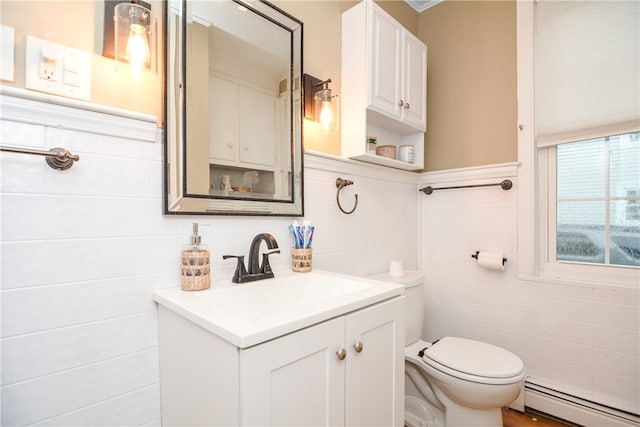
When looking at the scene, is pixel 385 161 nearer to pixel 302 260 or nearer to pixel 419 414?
pixel 302 260

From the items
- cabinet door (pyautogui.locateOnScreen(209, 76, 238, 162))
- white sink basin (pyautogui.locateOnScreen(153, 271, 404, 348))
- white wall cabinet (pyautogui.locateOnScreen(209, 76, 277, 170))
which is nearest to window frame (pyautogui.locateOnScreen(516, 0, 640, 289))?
white sink basin (pyautogui.locateOnScreen(153, 271, 404, 348))

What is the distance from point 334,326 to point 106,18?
111cm

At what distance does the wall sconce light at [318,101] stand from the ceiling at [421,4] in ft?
3.85

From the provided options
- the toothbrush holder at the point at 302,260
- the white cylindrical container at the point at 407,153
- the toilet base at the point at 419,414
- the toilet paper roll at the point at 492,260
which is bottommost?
the toilet base at the point at 419,414

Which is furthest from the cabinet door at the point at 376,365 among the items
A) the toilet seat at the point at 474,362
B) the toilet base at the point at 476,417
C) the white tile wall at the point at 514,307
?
the white tile wall at the point at 514,307

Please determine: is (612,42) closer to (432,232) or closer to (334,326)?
(432,232)

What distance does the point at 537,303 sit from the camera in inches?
68.1

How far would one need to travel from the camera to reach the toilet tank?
5.52ft

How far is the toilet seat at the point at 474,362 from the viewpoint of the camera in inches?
51.6

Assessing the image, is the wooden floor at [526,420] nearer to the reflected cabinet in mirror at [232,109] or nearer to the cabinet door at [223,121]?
the reflected cabinet in mirror at [232,109]

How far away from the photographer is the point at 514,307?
180 centimetres

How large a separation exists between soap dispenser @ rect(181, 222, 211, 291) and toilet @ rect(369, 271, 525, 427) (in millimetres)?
1058

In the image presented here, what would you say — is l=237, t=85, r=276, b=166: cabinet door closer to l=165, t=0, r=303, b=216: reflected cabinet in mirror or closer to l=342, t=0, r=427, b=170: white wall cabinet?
l=165, t=0, r=303, b=216: reflected cabinet in mirror

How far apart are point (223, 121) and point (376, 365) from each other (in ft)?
3.27
